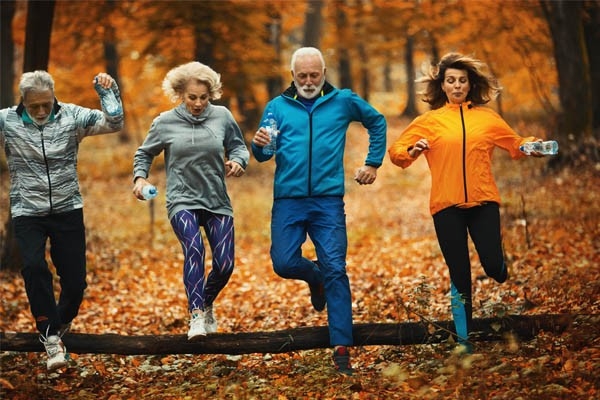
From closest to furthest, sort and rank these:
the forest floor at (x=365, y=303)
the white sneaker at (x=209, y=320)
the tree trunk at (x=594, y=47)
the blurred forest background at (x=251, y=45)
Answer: the forest floor at (x=365, y=303)
the white sneaker at (x=209, y=320)
the blurred forest background at (x=251, y=45)
the tree trunk at (x=594, y=47)

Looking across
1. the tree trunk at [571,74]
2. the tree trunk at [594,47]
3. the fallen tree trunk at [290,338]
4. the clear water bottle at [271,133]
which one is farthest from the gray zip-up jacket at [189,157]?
the tree trunk at [594,47]

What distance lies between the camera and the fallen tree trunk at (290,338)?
20.2ft

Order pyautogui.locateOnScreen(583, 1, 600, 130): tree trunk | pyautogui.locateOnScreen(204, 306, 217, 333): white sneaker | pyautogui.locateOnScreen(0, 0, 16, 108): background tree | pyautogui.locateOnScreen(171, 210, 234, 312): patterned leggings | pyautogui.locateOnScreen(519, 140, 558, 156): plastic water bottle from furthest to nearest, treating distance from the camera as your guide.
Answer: pyautogui.locateOnScreen(0, 0, 16, 108): background tree
pyautogui.locateOnScreen(583, 1, 600, 130): tree trunk
pyautogui.locateOnScreen(204, 306, 217, 333): white sneaker
pyautogui.locateOnScreen(171, 210, 234, 312): patterned leggings
pyautogui.locateOnScreen(519, 140, 558, 156): plastic water bottle

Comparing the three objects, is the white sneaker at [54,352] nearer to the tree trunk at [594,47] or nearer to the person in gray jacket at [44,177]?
the person in gray jacket at [44,177]

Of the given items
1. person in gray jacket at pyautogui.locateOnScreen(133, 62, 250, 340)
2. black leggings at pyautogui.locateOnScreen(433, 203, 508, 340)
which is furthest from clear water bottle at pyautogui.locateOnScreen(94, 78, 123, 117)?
black leggings at pyautogui.locateOnScreen(433, 203, 508, 340)

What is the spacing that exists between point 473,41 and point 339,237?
53.4 feet

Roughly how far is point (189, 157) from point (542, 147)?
2.90m

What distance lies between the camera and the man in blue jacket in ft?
19.6

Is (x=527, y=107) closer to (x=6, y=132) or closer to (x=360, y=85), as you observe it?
(x=360, y=85)

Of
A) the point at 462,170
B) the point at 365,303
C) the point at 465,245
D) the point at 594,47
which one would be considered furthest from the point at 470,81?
A: the point at 594,47

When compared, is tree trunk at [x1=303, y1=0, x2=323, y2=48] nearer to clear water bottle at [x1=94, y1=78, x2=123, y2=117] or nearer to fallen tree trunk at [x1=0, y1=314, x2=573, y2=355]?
clear water bottle at [x1=94, y1=78, x2=123, y2=117]

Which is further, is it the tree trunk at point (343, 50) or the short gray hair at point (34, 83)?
the tree trunk at point (343, 50)

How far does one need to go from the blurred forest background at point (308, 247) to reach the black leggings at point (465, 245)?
0.32 metres

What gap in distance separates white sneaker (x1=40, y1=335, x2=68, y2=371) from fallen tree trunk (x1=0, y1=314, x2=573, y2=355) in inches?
13.6
